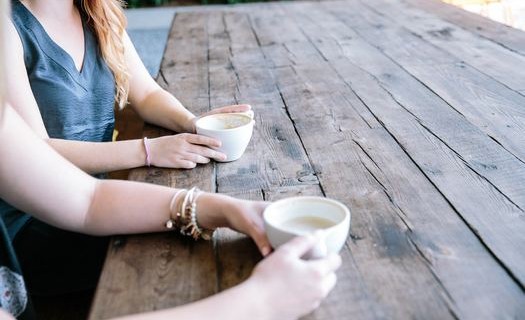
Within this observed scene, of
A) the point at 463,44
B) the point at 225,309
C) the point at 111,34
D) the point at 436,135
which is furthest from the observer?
the point at 463,44

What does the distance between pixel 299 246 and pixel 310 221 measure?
3.6 inches

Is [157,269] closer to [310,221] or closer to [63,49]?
[310,221]

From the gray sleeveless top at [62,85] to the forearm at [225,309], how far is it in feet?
1.94

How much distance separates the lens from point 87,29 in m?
1.36

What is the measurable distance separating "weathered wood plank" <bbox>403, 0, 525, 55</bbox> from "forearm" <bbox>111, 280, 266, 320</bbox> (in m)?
1.37

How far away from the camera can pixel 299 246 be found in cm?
68

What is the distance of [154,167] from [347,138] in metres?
0.38

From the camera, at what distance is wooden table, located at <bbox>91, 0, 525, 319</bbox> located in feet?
2.29

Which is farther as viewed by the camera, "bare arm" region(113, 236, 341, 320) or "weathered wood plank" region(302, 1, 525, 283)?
"weathered wood plank" region(302, 1, 525, 283)

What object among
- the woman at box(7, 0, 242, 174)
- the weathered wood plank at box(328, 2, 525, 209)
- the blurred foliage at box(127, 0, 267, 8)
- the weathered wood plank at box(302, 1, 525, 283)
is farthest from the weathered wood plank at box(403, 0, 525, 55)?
the blurred foliage at box(127, 0, 267, 8)

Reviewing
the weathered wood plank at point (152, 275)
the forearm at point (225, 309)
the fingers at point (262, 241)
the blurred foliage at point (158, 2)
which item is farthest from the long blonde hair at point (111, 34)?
the blurred foliage at point (158, 2)

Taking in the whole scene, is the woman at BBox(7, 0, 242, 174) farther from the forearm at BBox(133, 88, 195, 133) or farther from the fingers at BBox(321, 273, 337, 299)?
the fingers at BBox(321, 273, 337, 299)

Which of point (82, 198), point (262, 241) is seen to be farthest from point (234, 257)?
point (82, 198)

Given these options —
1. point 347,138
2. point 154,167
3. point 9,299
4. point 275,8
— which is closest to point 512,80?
point 347,138
